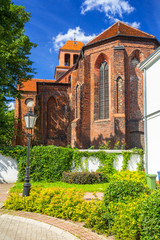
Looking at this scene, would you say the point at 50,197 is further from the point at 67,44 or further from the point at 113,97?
the point at 67,44

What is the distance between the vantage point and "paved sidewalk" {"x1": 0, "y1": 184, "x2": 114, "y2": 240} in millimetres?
5184

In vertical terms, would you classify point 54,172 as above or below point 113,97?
below

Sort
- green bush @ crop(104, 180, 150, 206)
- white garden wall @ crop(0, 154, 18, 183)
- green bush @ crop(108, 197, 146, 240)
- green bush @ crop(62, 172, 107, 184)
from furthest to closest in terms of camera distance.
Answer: white garden wall @ crop(0, 154, 18, 183) → green bush @ crop(62, 172, 107, 184) → green bush @ crop(104, 180, 150, 206) → green bush @ crop(108, 197, 146, 240)

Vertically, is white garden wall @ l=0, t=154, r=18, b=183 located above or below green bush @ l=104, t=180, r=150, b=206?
below

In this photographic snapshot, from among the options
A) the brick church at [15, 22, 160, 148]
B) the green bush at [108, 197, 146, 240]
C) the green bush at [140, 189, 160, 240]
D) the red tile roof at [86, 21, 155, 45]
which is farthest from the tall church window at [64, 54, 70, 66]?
the green bush at [140, 189, 160, 240]

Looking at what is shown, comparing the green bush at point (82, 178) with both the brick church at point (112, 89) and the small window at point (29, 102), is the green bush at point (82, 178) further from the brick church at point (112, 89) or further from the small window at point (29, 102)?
the small window at point (29, 102)

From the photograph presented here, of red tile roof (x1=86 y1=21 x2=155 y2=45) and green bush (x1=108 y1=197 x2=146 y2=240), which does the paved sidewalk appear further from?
red tile roof (x1=86 y1=21 x2=155 y2=45)

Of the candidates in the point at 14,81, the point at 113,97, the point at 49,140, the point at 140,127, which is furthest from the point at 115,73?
the point at 49,140

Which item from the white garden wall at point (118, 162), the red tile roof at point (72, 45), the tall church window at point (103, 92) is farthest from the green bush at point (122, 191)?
the red tile roof at point (72, 45)

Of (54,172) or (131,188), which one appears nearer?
(131,188)

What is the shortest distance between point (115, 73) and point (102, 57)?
276 cm

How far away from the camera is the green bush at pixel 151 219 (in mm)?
4125

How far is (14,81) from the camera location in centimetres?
1880

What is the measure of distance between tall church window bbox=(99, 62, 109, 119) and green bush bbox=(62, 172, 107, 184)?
28.5ft
